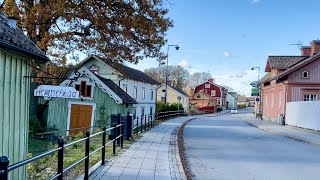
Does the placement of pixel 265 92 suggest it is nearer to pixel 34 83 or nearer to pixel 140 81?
pixel 140 81

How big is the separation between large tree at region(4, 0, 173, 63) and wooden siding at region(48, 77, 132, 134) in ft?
13.1

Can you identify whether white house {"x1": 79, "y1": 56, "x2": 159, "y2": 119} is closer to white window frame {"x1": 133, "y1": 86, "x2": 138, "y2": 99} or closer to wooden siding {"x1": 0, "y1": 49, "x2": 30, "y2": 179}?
white window frame {"x1": 133, "y1": 86, "x2": 138, "y2": 99}

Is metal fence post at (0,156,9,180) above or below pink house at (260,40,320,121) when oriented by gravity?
below

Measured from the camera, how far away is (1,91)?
255 inches

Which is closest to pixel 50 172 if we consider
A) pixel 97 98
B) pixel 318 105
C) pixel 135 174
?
pixel 135 174

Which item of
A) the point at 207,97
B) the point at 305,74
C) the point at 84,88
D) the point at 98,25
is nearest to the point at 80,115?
the point at 84,88

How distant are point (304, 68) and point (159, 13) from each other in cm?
1807

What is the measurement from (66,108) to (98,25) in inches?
325

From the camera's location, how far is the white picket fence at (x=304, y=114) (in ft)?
77.4

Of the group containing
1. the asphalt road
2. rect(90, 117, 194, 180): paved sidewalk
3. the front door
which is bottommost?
the asphalt road

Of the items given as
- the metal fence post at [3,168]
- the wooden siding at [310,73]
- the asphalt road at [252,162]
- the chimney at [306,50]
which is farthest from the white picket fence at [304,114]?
the metal fence post at [3,168]

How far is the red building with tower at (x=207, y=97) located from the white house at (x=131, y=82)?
36.6m

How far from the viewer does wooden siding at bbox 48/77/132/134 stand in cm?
2334

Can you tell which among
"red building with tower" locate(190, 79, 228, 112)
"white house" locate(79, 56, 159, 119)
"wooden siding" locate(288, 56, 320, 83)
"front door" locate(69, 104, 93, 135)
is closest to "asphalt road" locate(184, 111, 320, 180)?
"front door" locate(69, 104, 93, 135)
